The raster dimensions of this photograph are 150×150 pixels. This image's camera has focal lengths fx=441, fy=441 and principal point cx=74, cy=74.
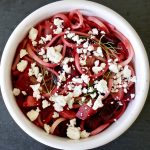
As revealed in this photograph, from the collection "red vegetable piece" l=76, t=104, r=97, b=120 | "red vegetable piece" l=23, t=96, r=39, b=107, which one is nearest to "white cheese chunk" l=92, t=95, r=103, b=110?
"red vegetable piece" l=76, t=104, r=97, b=120

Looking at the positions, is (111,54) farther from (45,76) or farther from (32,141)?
(32,141)

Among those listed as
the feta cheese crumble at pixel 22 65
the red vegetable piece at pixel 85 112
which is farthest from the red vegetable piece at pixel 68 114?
the feta cheese crumble at pixel 22 65

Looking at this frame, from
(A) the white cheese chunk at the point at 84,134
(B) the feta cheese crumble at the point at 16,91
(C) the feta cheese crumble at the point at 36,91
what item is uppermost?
(C) the feta cheese crumble at the point at 36,91

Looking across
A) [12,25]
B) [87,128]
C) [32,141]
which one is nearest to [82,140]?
[87,128]

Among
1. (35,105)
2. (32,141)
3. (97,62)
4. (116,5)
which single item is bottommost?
(32,141)

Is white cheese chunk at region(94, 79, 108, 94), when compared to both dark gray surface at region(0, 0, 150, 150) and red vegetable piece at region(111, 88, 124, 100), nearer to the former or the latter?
red vegetable piece at region(111, 88, 124, 100)

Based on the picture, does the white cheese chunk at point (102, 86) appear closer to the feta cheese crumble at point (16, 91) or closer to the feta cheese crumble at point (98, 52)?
the feta cheese crumble at point (98, 52)

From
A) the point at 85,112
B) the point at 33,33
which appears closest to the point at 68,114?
the point at 85,112
